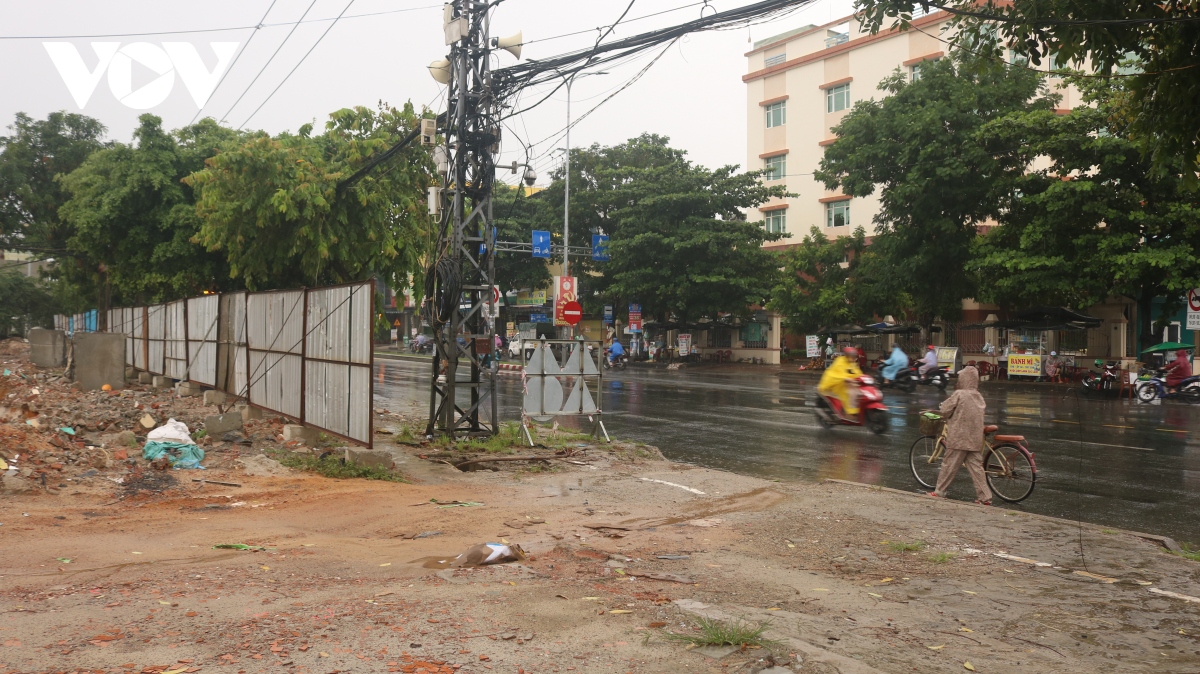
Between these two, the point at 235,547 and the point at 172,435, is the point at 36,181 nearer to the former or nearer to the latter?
the point at 172,435

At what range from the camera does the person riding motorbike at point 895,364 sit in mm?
25359

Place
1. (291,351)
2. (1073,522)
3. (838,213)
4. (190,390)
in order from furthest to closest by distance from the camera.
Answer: (838,213)
(190,390)
(291,351)
(1073,522)

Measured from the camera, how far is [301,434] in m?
13.2

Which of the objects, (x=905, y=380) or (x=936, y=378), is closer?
(x=905, y=380)

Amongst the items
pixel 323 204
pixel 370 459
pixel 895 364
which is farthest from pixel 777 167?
pixel 370 459

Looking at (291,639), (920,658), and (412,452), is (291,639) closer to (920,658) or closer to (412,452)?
(920,658)

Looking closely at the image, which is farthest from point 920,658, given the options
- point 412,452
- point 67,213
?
point 67,213

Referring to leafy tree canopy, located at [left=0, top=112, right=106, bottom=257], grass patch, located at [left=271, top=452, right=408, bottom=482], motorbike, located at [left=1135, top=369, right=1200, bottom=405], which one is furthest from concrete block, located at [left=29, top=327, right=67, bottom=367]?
motorbike, located at [left=1135, top=369, right=1200, bottom=405]

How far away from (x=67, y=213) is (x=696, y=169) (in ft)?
93.8

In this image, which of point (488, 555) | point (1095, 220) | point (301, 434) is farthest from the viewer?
point (1095, 220)

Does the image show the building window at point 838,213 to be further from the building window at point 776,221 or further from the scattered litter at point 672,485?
the scattered litter at point 672,485

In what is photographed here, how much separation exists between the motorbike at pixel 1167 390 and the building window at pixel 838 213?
24.2 metres

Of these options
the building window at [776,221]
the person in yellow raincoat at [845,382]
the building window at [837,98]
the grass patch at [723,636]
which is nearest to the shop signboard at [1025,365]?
the person in yellow raincoat at [845,382]

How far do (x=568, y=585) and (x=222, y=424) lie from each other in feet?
31.8
